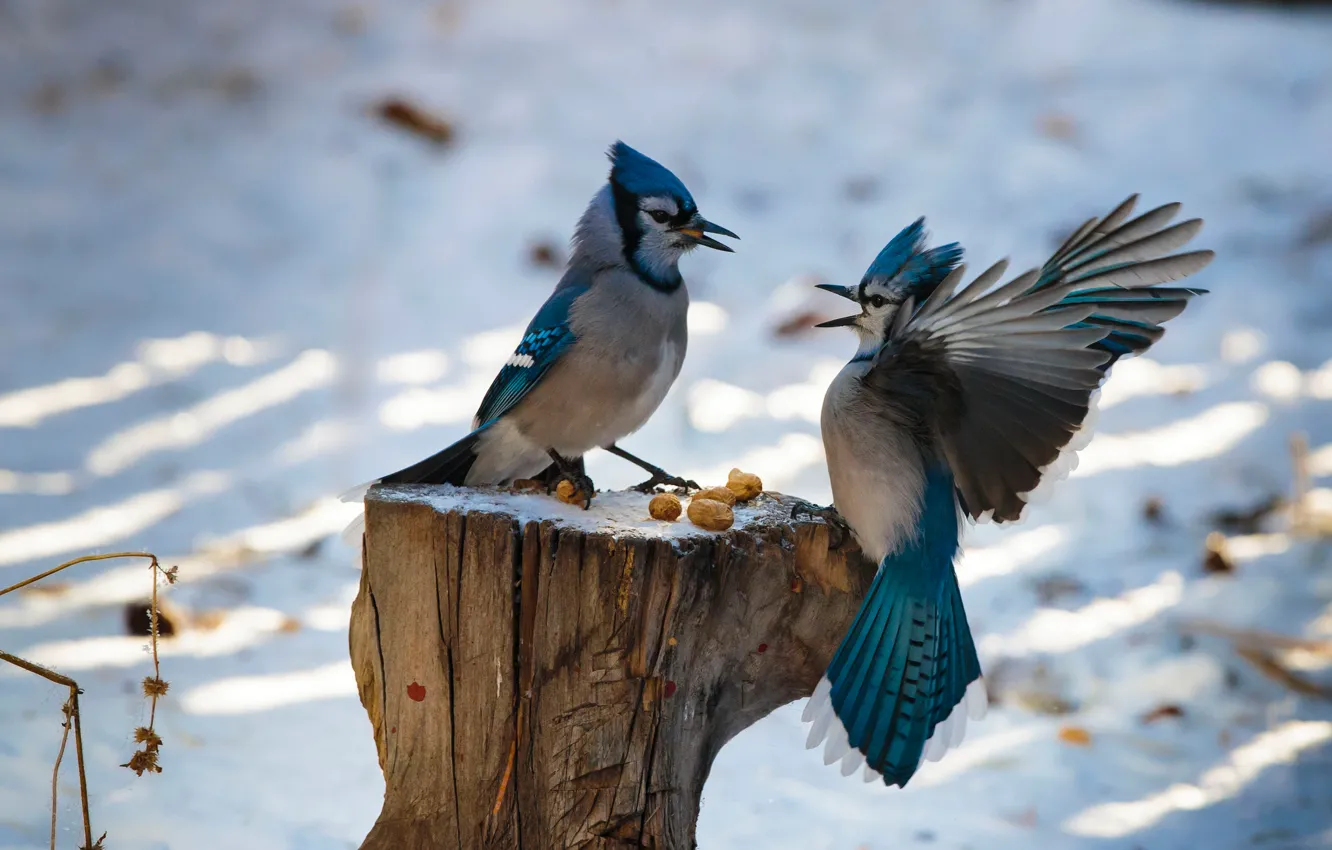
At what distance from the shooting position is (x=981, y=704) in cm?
204

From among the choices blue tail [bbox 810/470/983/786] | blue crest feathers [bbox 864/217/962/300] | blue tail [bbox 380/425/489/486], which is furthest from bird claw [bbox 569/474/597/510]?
blue crest feathers [bbox 864/217/962/300]

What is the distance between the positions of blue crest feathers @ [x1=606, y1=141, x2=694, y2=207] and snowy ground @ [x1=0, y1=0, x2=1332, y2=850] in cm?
123

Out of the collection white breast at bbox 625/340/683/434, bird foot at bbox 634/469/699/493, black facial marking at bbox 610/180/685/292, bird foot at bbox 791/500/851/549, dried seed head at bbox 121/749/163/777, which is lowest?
dried seed head at bbox 121/749/163/777

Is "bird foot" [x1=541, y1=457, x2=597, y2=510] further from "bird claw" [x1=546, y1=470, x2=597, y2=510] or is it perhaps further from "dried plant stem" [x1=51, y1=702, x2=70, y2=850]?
"dried plant stem" [x1=51, y1=702, x2=70, y2=850]

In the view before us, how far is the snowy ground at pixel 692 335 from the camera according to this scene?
2.74 metres

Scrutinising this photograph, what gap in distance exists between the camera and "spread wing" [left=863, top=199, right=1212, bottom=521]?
1803 mm

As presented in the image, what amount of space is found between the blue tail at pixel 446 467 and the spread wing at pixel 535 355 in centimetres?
6

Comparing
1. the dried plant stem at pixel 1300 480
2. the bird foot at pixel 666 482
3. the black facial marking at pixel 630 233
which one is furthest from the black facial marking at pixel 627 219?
the dried plant stem at pixel 1300 480

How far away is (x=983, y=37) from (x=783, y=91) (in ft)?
2.94

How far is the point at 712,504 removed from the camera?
201cm

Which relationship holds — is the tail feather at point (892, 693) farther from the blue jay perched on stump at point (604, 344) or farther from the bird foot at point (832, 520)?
the blue jay perched on stump at point (604, 344)

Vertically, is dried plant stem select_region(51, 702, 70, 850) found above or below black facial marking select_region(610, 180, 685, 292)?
below

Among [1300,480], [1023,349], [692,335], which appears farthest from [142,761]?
[1300,480]

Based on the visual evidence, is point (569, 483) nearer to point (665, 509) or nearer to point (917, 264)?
point (665, 509)
